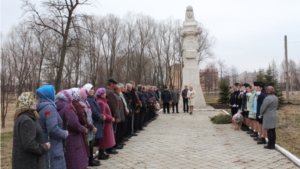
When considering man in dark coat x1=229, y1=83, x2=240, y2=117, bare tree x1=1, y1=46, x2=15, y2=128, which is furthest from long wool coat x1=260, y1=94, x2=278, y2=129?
bare tree x1=1, y1=46, x2=15, y2=128

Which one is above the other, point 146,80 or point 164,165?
point 146,80

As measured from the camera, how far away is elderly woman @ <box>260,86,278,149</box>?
7184 millimetres

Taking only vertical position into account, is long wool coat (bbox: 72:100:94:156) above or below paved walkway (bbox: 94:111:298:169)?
above

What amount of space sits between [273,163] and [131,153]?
3.37 meters

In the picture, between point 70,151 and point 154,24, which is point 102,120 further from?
point 154,24

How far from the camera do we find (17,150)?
327 centimetres

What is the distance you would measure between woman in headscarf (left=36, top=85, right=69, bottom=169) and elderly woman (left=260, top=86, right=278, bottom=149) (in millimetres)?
5430

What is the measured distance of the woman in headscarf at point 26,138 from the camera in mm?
3230

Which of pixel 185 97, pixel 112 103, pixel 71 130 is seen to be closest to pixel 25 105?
pixel 71 130

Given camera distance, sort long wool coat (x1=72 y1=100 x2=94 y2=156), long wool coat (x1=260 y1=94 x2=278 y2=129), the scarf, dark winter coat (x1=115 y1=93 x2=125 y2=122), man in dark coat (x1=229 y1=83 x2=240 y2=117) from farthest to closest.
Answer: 1. man in dark coat (x1=229 y1=83 x2=240 y2=117)
2. dark winter coat (x1=115 y1=93 x2=125 y2=122)
3. long wool coat (x1=260 y1=94 x2=278 y2=129)
4. long wool coat (x1=72 y1=100 x2=94 y2=156)
5. the scarf

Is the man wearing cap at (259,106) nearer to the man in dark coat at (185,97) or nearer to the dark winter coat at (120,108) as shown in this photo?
the dark winter coat at (120,108)

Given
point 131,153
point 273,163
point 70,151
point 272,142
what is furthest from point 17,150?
point 272,142

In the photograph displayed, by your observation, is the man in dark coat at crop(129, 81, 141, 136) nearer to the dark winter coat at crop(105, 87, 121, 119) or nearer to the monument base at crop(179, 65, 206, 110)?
the dark winter coat at crop(105, 87, 121, 119)

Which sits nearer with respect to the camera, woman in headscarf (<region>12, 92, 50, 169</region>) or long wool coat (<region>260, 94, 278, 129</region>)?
woman in headscarf (<region>12, 92, 50, 169</region>)
